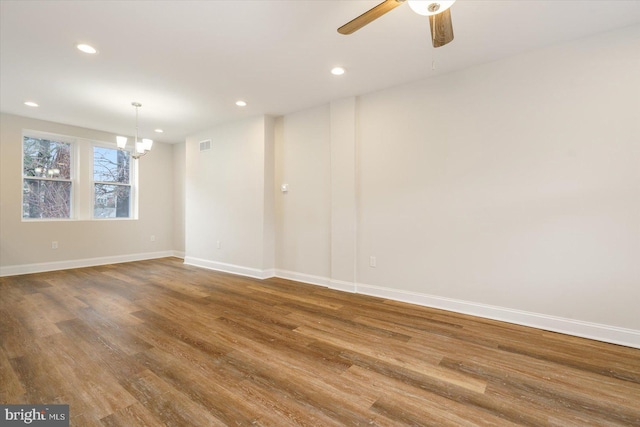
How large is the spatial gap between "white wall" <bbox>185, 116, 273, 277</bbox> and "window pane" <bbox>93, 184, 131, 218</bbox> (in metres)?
1.51

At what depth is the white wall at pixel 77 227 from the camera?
4669mm

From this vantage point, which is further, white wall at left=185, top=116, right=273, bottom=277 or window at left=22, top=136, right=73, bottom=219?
window at left=22, top=136, right=73, bottom=219

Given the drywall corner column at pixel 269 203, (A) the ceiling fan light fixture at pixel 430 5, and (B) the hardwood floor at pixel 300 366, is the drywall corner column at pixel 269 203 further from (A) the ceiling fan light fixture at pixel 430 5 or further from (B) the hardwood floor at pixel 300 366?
(A) the ceiling fan light fixture at pixel 430 5

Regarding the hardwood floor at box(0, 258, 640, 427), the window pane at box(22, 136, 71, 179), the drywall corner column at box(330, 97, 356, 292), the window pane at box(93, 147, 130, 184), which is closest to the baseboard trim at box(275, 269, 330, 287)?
the drywall corner column at box(330, 97, 356, 292)

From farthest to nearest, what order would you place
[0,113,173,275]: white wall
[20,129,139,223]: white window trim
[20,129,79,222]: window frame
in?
[20,129,139,223]: white window trim < [20,129,79,222]: window frame < [0,113,173,275]: white wall

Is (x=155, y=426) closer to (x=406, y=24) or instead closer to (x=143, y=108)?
(x=406, y=24)

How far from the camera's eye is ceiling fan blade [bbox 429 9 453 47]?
1.69 meters

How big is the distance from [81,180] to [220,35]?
481 cm

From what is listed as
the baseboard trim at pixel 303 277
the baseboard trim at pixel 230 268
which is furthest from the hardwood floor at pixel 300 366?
the baseboard trim at pixel 230 268

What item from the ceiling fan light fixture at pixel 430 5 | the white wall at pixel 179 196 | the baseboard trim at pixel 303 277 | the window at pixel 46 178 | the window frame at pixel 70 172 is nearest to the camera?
the ceiling fan light fixture at pixel 430 5

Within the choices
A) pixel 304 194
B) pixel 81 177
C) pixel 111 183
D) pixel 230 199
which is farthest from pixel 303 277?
pixel 81 177

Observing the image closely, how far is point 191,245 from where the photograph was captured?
231 inches

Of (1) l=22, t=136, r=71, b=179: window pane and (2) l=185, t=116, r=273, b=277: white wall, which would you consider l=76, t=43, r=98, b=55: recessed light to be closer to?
Answer: (2) l=185, t=116, r=273, b=277: white wall

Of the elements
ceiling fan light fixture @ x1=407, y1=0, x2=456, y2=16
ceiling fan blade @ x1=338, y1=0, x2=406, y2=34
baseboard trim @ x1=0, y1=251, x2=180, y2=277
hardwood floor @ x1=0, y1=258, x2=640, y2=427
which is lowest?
hardwood floor @ x1=0, y1=258, x2=640, y2=427
